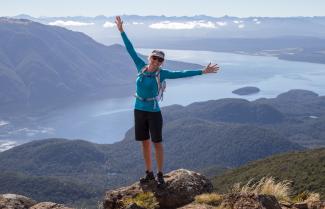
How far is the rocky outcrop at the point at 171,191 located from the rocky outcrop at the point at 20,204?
5.43 feet

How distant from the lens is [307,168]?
93125 mm

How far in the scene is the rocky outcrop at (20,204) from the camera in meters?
13.4

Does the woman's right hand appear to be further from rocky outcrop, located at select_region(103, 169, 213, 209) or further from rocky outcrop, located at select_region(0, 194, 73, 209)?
rocky outcrop, located at select_region(0, 194, 73, 209)

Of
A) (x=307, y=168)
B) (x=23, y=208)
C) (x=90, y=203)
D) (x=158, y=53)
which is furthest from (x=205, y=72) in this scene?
(x=90, y=203)

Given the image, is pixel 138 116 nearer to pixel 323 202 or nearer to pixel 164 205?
pixel 164 205

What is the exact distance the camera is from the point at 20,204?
46.0 feet

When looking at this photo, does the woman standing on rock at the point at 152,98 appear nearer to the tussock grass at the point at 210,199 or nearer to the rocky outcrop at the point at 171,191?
the rocky outcrop at the point at 171,191

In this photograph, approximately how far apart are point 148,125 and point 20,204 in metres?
4.67

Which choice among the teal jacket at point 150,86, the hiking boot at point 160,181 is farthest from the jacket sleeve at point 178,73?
the hiking boot at point 160,181

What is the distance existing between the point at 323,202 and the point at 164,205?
4697 mm

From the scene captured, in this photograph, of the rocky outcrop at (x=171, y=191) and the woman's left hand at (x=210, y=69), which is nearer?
the rocky outcrop at (x=171, y=191)

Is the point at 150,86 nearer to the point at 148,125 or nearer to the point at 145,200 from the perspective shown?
the point at 148,125

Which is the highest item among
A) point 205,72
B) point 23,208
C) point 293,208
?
point 205,72

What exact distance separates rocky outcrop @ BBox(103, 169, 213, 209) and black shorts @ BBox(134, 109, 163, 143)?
1427mm
